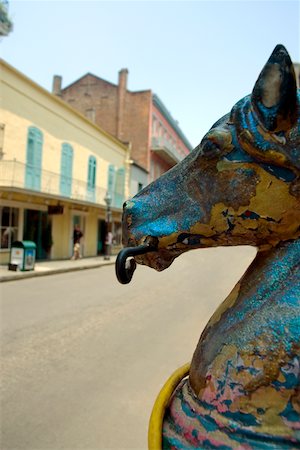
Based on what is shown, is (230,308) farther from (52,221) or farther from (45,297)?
(52,221)

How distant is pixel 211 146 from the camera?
940 millimetres

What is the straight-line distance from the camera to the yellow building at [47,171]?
13.3 meters

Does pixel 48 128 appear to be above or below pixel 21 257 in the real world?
above

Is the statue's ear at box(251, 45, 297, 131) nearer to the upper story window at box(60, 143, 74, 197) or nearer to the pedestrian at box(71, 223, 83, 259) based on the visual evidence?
the pedestrian at box(71, 223, 83, 259)

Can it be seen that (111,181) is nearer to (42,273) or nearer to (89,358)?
(42,273)

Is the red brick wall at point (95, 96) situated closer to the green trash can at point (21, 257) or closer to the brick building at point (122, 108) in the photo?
the brick building at point (122, 108)

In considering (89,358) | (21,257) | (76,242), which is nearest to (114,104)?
(76,242)

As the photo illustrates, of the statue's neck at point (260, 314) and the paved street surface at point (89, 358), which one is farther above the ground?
the statue's neck at point (260, 314)

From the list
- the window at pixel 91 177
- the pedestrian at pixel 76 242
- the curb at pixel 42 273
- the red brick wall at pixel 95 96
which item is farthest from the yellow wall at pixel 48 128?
the red brick wall at pixel 95 96

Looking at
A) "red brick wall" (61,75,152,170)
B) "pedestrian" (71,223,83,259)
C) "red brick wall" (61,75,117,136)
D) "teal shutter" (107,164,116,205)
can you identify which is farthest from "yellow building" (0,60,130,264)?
"red brick wall" (61,75,117,136)

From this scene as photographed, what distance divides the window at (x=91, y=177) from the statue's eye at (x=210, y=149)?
18525 mm

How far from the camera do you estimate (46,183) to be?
1546 centimetres

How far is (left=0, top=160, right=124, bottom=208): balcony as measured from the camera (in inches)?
516

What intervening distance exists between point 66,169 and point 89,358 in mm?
13885
